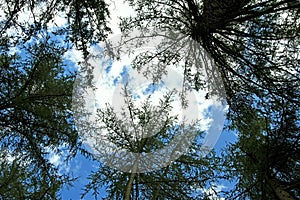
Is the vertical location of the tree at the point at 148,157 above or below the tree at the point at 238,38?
below

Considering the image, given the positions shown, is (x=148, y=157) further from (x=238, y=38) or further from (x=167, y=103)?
(x=238, y=38)

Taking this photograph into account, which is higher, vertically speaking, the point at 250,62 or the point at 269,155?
→ the point at 250,62

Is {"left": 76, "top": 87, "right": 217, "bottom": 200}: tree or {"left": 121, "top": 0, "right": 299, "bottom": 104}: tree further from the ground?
{"left": 121, "top": 0, "right": 299, "bottom": 104}: tree

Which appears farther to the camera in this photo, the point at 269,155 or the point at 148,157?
the point at 148,157

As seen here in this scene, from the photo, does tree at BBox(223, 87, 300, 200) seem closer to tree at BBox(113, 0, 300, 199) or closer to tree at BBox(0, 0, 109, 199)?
tree at BBox(113, 0, 300, 199)

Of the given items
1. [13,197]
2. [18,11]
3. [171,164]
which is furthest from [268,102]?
[13,197]

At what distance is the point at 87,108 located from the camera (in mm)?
5207

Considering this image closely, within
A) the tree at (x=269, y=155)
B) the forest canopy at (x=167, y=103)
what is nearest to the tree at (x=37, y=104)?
the forest canopy at (x=167, y=103)

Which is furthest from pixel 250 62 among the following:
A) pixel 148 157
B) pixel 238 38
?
pixel 148 157

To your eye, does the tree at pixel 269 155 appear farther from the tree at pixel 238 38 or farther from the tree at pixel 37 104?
the tree at pixel 37 104

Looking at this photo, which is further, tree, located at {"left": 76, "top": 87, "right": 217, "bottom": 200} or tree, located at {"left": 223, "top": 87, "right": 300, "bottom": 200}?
tree, located at {"left": 76, "top": 87, "right": 217, "bottom": 200}

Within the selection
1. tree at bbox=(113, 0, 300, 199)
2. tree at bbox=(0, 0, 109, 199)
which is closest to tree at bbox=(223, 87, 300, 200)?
tree at bbox=(113, 0, 300, 199)

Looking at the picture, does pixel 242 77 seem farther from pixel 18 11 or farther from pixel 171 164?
pixel 18 11

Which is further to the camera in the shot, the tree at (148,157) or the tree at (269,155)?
the tree at (148,157)
